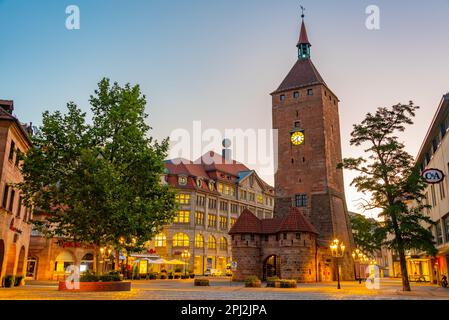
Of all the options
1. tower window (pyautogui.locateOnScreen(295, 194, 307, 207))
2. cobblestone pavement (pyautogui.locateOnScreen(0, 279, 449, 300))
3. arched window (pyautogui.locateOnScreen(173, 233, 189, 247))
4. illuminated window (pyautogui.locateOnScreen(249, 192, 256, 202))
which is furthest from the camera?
illuminated window (pyautogui.locateOnScreen(249, 192, 256, 202))

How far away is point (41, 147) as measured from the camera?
2566 centimetres

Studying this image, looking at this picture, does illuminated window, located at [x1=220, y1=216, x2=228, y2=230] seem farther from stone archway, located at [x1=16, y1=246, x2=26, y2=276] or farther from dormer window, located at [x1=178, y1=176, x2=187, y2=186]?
stone archway, located at [x1=16, y1=246, x2=26, y2=276]

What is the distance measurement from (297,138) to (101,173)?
109 feet

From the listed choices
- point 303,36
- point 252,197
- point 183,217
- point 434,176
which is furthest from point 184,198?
point 434,176

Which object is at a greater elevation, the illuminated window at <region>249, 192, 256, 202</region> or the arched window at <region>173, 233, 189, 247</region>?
the illuminated window at <region>249, 192, 256, 202</region>

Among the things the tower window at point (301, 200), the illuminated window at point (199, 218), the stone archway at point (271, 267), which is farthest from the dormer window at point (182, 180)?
the tower window at point (301, 200)

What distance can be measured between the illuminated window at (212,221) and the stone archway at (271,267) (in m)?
24.6

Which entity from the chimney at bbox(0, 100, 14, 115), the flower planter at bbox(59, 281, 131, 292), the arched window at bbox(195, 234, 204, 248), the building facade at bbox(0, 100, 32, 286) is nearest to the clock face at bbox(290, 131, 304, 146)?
the arched window at bbox(195, 234, 204, 248)

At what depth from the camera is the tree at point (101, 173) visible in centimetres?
2423

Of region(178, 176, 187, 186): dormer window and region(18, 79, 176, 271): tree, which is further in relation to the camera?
region(178, 176, 187, 186): dormer window

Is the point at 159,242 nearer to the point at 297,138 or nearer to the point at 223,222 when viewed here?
the point at 223,222

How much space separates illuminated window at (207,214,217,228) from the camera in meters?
72.9

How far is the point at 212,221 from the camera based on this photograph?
73812mm
